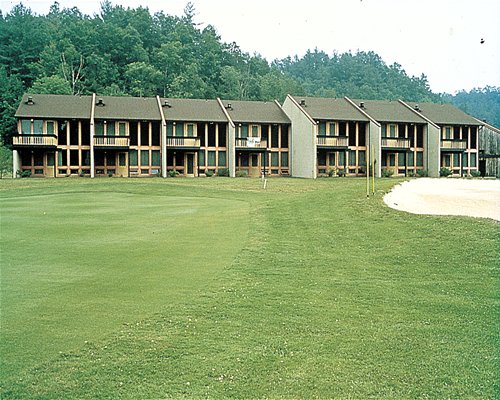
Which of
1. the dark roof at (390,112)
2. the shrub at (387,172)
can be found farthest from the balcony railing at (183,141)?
the dark roof at (390,112)

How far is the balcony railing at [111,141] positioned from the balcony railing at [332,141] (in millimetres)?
18522

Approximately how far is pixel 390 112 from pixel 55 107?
3474cm

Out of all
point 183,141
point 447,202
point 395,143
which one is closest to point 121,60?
point 183,141

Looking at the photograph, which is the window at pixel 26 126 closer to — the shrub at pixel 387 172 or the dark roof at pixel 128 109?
the dark roof at pixel 128 109

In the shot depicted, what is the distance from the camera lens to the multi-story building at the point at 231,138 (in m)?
55.5

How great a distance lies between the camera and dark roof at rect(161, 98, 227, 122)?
5848cm

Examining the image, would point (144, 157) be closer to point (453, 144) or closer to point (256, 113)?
point (256, 113)

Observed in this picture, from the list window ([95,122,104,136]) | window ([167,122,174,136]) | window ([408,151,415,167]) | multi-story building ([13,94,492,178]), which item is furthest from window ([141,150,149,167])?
window ([408,151,415,167])

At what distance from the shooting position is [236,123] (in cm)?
5922

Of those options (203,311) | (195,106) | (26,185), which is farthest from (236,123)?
(203,311)

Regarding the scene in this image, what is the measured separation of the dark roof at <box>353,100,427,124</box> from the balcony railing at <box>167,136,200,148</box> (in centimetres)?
1891

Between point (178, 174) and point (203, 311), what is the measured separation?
5032 cm

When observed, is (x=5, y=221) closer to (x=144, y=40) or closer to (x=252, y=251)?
(x=252, y=251)

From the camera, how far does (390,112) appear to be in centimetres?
6506
